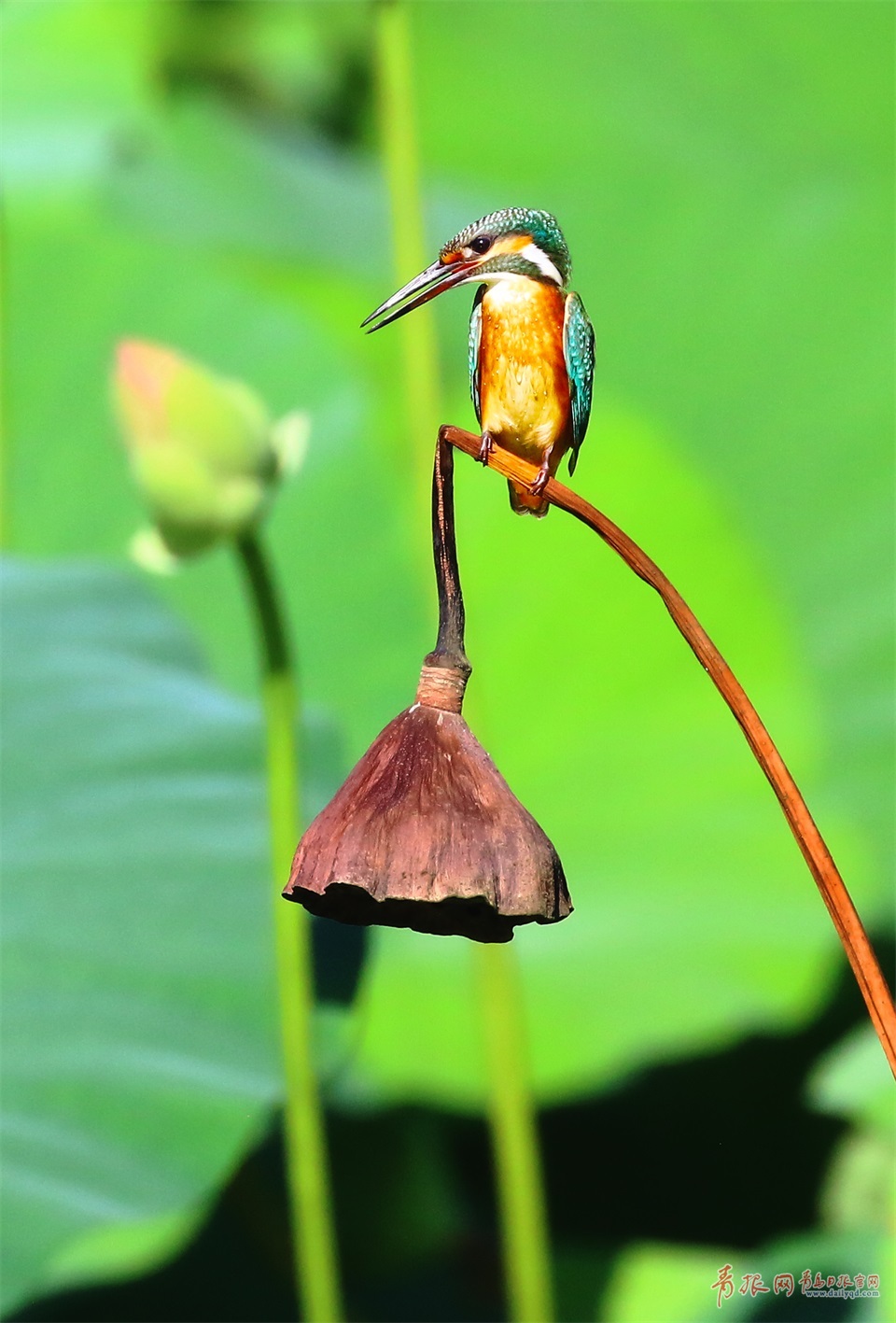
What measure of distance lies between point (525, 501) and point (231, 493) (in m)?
0.29

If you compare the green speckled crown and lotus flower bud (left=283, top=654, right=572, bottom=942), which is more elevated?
the green speckled crown

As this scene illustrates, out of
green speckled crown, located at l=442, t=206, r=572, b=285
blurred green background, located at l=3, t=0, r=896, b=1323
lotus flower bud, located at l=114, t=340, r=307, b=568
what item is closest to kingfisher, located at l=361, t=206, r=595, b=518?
green speckled crown, located at l=442, t=206, r=572, b=285

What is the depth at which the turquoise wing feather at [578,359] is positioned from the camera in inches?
19.9

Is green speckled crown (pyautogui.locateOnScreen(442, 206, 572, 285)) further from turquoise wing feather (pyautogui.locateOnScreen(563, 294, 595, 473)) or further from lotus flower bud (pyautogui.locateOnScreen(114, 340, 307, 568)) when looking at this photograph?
lotus flower bud (pyautogui.locateOnScreen(114, 340, 307, 568))

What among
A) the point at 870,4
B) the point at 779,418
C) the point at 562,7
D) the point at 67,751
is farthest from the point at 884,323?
the point at 67,751

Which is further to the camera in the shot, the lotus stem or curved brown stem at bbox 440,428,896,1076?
the lotus stem

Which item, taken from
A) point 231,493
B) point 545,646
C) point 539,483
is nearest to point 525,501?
point 539,483

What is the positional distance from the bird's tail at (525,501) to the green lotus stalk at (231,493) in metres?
0.27

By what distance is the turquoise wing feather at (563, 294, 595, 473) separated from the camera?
51cm

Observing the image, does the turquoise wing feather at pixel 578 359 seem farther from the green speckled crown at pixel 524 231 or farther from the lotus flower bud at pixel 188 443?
the lotus flower bud at pixel 188 443

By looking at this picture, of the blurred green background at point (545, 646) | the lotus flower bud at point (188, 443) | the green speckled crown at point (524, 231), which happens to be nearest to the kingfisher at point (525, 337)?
the green speckled crown at point (524, 231)

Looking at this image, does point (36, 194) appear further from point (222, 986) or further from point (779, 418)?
point (222, 986)

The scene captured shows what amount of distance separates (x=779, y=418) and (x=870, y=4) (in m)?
0.52

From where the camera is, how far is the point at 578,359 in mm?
509
